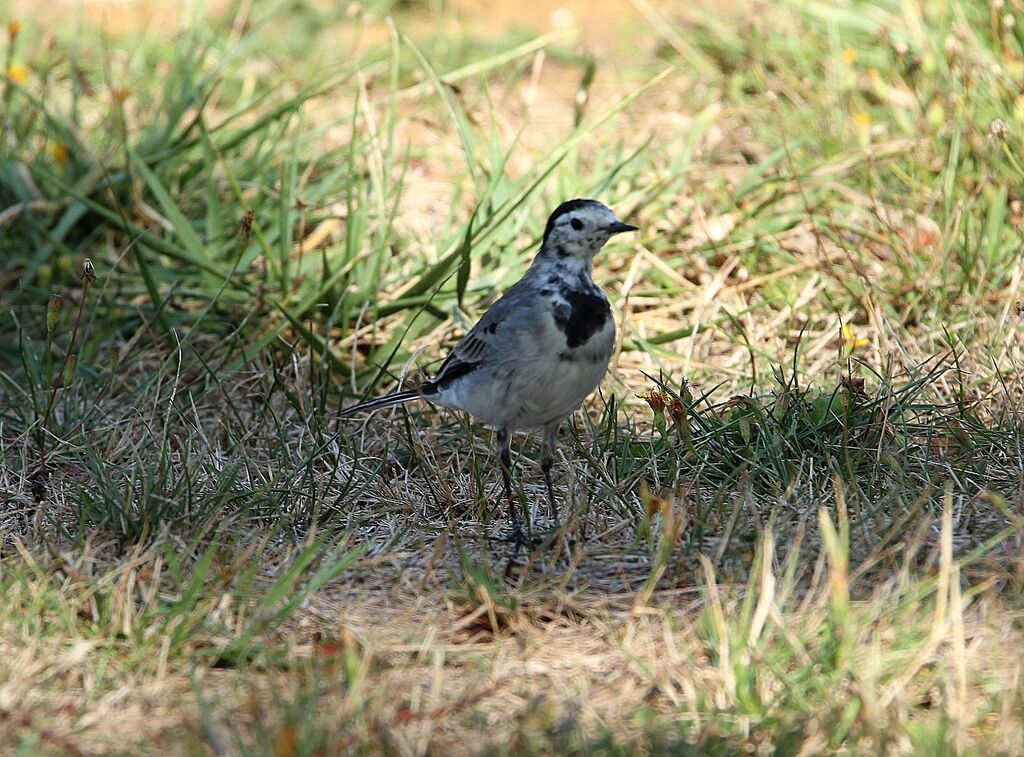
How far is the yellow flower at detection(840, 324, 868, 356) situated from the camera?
15.0 ft

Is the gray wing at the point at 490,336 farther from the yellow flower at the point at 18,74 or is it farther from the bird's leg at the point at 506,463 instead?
the yellow flower at the point at 18,74

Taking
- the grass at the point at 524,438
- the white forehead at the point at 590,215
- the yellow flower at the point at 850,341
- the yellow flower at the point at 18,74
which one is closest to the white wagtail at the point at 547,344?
the white forehead at the point at 590,215

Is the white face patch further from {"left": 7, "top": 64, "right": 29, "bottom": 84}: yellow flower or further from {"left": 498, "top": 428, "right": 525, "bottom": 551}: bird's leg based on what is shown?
{"left": 7, "top": 64, "right": 29, "bottom": 84}: yellow flower

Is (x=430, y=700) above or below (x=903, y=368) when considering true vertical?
below

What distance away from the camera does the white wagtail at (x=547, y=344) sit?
3.73 m

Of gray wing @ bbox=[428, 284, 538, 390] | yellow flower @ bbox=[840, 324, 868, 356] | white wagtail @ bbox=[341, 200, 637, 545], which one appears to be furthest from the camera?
→ yellow flower @ bbox=[840, 324, 868, 356]

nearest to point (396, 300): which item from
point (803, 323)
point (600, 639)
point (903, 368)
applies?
point (803, 323)

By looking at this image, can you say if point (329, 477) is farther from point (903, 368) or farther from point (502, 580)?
point (903, 368)

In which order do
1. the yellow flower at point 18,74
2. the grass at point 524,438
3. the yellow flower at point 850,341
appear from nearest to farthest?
the grass at point 524,438 → the yellow flower at point 850,341 → the yellow flower at point 18,74

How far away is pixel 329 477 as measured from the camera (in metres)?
4.05

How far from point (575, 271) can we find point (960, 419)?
125cm

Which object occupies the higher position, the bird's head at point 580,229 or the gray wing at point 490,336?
the bird's head at point 580,229

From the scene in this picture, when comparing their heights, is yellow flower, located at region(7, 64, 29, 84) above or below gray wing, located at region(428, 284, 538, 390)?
above

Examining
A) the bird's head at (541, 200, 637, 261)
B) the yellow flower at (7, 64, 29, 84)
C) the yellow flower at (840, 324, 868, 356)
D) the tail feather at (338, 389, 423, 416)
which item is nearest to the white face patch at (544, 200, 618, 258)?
the bird's head at (541, 200, 637, 261)
